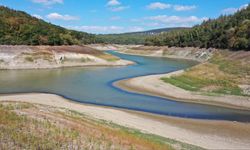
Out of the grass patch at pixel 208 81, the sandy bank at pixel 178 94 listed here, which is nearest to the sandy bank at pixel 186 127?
the sandy bank at pixel 178 94

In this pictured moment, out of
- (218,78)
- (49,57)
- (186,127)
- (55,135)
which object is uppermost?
(55,135)

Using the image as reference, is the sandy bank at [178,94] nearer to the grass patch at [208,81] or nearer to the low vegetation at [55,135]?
the grass patch at [208,81]

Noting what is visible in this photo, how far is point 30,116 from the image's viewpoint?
19.9 metres

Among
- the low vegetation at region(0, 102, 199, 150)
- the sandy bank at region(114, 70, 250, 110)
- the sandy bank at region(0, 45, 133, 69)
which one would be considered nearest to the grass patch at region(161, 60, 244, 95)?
the sandy bank at region(114, 70, 250, 110)

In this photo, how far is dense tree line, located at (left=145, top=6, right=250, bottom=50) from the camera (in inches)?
3255

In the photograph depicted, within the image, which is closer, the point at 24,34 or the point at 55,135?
the point at 55,135

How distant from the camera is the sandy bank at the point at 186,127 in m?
24.1

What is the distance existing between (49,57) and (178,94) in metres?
44.2

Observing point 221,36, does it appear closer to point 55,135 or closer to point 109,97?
point 109,97

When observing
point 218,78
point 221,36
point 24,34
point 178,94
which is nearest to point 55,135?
point 178,94

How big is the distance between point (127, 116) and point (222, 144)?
407 inches

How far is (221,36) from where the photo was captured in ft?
345

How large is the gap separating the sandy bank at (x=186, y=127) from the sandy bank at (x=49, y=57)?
41.1m

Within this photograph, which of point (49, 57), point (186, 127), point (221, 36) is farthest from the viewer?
point (221, 36)
